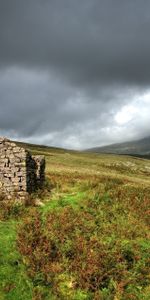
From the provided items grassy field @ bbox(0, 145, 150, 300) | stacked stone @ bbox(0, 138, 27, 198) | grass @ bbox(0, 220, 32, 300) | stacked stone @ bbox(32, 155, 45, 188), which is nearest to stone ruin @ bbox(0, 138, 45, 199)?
stacked stone @ bbox(0, 138, 27, 198)

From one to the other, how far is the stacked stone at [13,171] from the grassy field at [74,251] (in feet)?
5.12

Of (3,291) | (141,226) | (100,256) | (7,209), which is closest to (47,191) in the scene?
(7,209)

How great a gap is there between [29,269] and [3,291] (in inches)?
52.7

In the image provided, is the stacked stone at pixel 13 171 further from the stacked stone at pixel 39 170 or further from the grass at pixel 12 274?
the grass at pixel 12 274

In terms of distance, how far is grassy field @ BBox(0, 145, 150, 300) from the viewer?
518 inches

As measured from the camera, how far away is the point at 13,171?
22.7 m

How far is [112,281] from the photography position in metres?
13.5

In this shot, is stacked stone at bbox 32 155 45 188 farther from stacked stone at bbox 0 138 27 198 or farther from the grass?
the grass

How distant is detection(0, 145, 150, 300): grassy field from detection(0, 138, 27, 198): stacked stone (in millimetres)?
1561

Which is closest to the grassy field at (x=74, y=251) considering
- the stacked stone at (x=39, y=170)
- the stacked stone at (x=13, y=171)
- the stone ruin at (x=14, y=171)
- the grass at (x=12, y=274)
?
the grass at (x=12, y=274)

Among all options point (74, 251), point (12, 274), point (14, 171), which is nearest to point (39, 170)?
point (14, 171)

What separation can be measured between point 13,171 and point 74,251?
891 cm

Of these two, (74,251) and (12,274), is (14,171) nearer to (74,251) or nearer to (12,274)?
(74,251)

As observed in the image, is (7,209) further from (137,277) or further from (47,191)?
(137,277)
